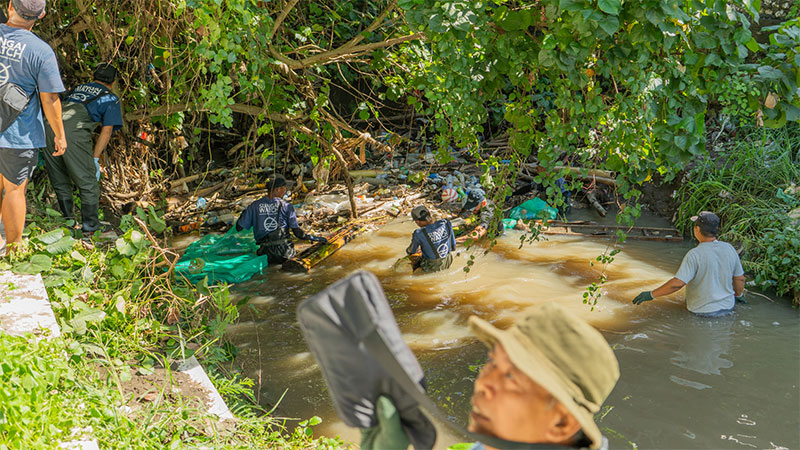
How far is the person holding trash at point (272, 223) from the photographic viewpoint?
7426mm

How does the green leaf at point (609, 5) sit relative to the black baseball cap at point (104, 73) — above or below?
above

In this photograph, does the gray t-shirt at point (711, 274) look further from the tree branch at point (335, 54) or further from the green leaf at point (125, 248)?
the green leaf at point (125, 248)

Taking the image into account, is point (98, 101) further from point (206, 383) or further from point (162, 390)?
point (162, 390)

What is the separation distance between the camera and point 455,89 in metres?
4.11

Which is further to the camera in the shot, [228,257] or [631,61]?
[228,257]

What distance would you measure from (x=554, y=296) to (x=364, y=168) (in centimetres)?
519

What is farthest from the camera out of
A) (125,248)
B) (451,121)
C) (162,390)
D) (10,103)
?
(451,121)

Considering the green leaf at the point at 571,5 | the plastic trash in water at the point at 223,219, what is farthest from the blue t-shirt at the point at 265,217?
the green leaf at the point at 571,5

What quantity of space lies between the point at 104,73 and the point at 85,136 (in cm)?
70

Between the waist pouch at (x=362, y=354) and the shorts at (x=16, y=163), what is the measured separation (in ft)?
13.3

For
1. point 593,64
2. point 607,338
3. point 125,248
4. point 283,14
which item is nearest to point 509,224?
point 607,338

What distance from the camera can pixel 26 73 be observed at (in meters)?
4.42

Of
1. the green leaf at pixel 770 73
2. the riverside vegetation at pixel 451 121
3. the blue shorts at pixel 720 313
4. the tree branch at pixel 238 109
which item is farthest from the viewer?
the tree branch at pixel 238 109

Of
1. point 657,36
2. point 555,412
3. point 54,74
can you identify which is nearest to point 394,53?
point 54,74
